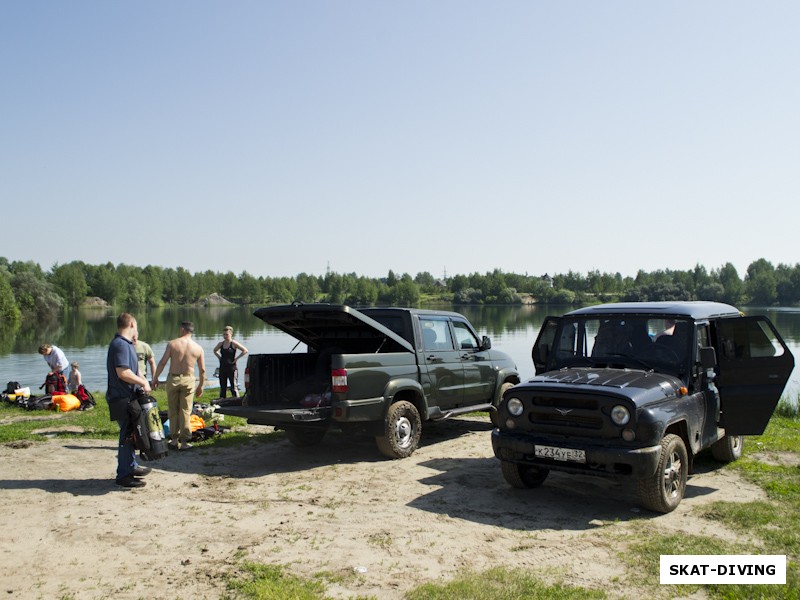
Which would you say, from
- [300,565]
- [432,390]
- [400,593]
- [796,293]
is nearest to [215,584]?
[300,565]

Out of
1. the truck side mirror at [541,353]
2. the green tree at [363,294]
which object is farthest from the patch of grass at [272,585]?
A: the green tree at [363,294]

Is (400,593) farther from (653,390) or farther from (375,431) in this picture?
(375,431)

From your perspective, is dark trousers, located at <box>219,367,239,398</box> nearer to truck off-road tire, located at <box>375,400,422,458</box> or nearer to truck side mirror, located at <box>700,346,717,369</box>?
truck off-road tire, located at <box>375,400,422,458</box>

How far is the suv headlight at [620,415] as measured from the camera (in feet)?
20.9

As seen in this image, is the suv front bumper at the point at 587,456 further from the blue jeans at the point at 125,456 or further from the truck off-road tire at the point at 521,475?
the blue jeans at the point at 125,456

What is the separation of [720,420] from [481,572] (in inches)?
167

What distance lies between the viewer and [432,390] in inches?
386

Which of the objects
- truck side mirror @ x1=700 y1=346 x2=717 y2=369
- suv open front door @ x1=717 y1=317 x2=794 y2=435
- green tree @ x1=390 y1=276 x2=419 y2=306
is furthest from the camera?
green tree @ x1=390 y1=276 x2=419 y2=306

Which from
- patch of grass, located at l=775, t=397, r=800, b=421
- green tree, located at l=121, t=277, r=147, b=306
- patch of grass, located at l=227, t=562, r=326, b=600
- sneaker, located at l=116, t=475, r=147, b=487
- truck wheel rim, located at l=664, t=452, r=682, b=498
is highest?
green tree, located at l=121, t=277, r=147, b=306

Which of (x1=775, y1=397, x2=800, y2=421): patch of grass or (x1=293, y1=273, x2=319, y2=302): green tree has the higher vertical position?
(x1=293, y1=273, x2=319, y2=302): green tree

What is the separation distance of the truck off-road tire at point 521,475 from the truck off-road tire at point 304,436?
3665 mm

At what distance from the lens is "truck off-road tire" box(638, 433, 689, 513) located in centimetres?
638

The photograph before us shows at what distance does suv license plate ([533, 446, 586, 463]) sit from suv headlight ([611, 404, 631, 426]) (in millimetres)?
440

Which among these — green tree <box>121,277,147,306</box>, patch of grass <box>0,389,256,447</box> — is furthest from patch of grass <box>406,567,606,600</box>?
green tree <box>121,277,147,306</box>
